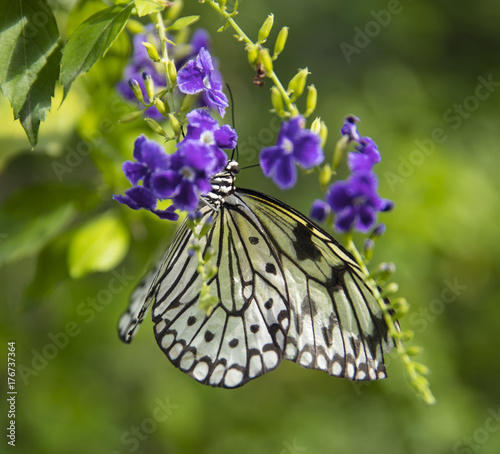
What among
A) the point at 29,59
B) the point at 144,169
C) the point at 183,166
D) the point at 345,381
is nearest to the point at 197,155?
the point at 183,166

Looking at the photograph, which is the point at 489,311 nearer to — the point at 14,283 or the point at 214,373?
the point at 214,373

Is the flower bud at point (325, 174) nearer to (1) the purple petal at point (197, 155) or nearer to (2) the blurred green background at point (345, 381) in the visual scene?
(1) the purple petal at point (197, 155)

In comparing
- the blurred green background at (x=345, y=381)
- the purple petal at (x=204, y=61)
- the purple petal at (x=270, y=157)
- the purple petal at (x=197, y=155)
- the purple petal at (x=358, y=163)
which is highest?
the purple petal at (x=358, y=163)

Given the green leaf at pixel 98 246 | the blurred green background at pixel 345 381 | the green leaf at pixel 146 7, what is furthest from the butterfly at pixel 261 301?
the blurred green background at pixel 345 381

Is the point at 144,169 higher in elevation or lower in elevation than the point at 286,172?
lower

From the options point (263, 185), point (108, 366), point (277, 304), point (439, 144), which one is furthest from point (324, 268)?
point (263, 185)

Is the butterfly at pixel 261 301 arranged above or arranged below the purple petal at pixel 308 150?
below

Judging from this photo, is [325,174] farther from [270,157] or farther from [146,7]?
[146,7]
